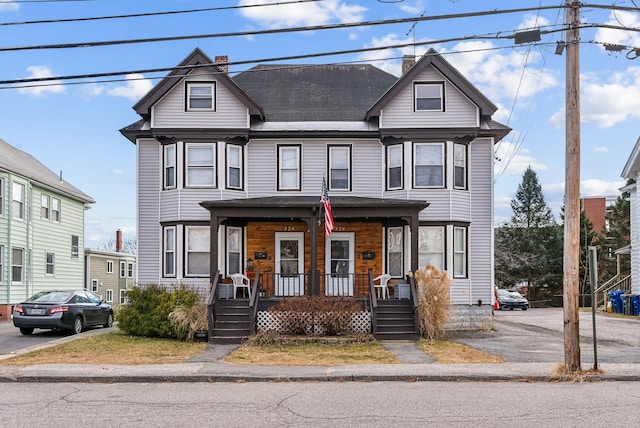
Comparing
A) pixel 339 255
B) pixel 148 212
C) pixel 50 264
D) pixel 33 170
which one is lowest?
pixel 50 264

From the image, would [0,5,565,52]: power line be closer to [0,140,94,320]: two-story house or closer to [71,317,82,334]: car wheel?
[71,317,82,334]: car wheel

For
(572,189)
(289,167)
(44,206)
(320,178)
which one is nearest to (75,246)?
(44,206)

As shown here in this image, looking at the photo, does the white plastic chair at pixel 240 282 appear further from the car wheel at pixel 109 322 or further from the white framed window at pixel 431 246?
the white framed window at pixel 431 246

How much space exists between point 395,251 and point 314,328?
17.7 ft

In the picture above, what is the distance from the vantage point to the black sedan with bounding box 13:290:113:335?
2020cm

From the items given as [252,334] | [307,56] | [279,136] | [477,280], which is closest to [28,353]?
[252,334]

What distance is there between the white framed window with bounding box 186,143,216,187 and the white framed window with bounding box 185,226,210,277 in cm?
154

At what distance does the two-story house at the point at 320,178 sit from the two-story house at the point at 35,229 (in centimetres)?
879

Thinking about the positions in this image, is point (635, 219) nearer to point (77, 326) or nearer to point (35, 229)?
point (77, 326)

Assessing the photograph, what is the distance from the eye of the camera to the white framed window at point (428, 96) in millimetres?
22688

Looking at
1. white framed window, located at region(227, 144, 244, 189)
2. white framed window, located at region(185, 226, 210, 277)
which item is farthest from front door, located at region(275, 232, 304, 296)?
white framed window, located at region(185, 226, 210, 277)

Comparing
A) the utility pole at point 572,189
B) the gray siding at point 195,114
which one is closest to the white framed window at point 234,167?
the gray siding at point 195,114

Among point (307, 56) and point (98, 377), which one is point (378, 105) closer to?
point (307, 56)

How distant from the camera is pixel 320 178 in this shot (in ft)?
76.7
